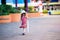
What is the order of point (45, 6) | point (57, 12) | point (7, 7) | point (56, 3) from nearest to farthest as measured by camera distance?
point (7, 7) → point (57, 12) → point (45, 6) → point (56, 3)

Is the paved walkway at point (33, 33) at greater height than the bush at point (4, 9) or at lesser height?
lesser

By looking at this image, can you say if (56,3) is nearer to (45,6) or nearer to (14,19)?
(45,6)

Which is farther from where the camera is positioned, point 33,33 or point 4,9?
point 4,9

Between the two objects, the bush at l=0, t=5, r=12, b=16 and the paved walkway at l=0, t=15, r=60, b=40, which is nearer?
the paved walkway at l=0, t=15, r=60, b=40

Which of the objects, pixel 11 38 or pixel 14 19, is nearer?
pixel 11 38

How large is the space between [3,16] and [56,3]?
3420cm

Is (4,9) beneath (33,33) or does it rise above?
above

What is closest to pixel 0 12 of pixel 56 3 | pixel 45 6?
pixel 45 6

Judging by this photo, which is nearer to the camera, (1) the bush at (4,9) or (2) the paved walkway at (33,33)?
(2) the paved walkway at (33,33)

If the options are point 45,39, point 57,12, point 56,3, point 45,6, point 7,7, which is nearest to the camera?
point 45,39

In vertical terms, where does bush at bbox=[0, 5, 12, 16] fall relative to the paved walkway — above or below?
above

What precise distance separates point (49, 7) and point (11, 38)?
4056 cm

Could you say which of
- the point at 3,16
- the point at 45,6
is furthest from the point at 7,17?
the point at 45,6

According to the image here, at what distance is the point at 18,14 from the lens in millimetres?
24750
